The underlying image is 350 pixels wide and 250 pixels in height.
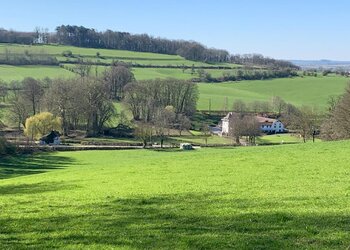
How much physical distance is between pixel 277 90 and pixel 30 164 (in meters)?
121

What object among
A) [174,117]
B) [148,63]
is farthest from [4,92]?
[148,63]

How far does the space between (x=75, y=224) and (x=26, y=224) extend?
1679 mm

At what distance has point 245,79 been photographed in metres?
180

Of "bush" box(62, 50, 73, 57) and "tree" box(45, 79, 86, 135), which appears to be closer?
"tree" box(45, 79, 86, 135)

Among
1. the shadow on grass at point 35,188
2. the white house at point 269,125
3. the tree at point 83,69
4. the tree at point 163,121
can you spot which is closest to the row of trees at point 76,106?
the tree at point 163,121

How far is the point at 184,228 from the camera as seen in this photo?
41.2 feet

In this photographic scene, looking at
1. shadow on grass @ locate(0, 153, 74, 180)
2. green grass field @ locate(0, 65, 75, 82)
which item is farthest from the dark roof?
green grass field @ locate(0, 65, 75, 82)

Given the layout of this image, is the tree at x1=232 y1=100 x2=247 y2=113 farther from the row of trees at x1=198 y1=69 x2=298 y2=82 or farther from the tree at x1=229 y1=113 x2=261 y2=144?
the row of trees at x1=198 y1=69 x2=298 y2=82

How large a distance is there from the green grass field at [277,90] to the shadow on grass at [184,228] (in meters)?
115

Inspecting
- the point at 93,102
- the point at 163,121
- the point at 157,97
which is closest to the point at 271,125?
the point at 157,97

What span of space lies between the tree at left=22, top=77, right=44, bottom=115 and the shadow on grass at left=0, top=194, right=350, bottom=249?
89.0m

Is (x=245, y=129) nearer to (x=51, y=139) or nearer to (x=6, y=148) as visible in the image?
(x=51, y=139)

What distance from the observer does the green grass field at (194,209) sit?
11.5 metres

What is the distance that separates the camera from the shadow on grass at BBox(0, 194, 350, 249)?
438 inches
